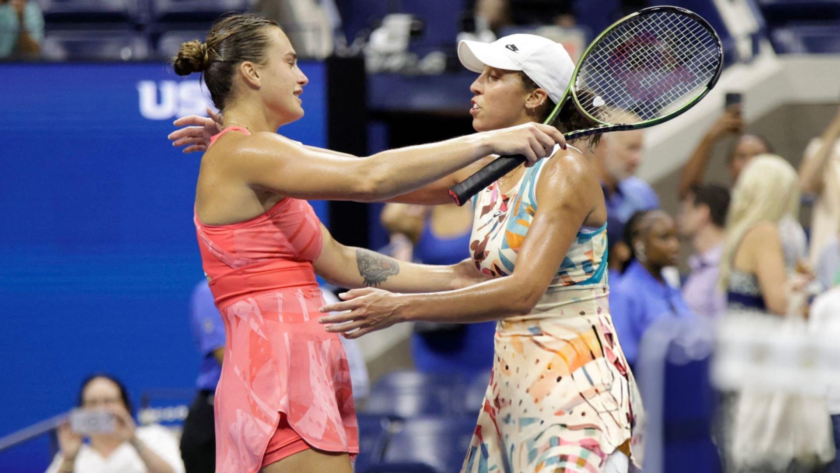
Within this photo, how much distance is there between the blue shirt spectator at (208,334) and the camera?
163 inches

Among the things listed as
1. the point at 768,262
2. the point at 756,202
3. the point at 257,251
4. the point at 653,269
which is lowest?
the point at 653,269

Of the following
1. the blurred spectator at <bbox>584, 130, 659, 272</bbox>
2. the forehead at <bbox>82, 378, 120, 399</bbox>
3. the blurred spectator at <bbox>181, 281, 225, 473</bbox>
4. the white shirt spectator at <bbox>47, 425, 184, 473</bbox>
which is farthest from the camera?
the blurred spectator at <bbox>584, 130, 659, 272</bbox>

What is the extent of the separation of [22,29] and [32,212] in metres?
1.32

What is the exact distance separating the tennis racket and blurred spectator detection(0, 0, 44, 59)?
4.82 m

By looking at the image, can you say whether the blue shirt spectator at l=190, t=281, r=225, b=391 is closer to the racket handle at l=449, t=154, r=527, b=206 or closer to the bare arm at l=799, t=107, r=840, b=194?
the racket handle at l=449, t=154, r=527, b=206

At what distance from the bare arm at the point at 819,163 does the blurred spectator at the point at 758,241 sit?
0.85 m

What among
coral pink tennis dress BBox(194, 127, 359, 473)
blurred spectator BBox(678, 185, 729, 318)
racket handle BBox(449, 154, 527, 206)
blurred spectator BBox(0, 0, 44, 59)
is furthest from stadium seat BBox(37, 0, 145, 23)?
racket handle BBox(449, 154, 527, 206)

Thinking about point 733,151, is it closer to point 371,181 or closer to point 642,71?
point 642,71

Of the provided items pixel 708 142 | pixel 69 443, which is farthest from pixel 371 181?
pixel 708 142

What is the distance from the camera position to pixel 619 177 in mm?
5484

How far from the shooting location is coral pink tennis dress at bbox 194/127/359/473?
2.42 m

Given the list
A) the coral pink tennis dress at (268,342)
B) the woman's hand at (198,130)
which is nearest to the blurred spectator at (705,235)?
the woman's hand at (198,130)

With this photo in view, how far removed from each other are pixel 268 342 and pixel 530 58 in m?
0.89

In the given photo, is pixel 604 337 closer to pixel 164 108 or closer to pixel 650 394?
pixel 650 394
